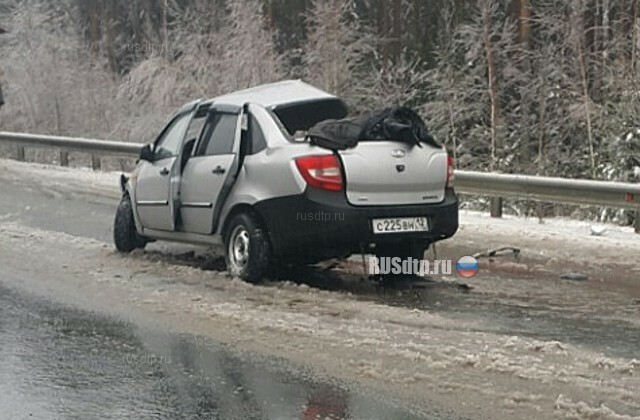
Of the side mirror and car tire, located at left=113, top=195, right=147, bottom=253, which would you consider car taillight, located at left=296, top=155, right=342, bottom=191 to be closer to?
the side mirror

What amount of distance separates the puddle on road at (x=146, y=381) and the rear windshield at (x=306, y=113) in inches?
98.9

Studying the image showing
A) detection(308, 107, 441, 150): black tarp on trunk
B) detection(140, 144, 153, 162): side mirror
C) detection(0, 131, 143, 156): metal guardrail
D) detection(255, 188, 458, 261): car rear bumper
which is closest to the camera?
detection(255, 188, 458, 261): car rear bumper

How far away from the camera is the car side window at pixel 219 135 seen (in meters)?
8.66

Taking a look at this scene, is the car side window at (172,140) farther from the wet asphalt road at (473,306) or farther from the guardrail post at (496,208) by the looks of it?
the guardrail post at (496,208)

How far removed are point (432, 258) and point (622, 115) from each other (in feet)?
39.2

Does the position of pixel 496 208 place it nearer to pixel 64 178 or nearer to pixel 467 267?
pixel 467 267

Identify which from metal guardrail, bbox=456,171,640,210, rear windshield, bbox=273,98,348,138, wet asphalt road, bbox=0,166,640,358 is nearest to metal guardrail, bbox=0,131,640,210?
metal guardrail, bbox=456,171,640,210

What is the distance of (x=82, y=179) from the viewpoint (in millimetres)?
19766

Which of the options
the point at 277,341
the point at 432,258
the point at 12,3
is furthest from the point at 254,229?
the point at 12,3

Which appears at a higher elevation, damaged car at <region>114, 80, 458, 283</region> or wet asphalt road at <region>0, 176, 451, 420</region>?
damaged car at <region>114, 80, 458, 283</region>

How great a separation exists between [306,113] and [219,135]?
2.73ft

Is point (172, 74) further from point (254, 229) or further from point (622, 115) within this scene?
point (254, 229)

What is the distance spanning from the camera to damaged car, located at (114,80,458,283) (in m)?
7.65

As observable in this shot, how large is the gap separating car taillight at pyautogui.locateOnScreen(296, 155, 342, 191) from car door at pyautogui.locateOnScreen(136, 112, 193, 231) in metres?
2.06
